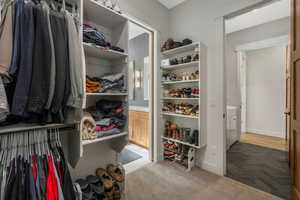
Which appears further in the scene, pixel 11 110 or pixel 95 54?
pixel 95 54

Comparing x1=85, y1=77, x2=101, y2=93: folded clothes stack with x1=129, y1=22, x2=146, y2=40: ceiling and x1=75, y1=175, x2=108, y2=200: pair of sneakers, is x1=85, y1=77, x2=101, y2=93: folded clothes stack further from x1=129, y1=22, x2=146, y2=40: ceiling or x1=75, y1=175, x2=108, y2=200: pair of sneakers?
x1=129, y1=22, x2=146, y2=40: ceiling

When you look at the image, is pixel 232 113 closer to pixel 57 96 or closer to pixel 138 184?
pixel 138 184

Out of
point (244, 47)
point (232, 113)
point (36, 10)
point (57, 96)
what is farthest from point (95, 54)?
point (244, 47)

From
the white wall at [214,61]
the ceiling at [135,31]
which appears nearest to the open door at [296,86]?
the white wall at [214,61]

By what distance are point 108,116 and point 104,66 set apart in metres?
0.65

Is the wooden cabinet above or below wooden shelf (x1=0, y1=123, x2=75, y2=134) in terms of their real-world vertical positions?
below

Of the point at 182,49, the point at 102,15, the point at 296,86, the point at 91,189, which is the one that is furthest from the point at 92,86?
the point at 296,86

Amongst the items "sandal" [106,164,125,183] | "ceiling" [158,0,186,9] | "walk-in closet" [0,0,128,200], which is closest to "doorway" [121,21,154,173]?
"ceiling" [158,0,186,9]

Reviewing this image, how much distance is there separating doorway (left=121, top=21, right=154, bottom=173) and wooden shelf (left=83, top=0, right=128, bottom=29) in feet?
3.35

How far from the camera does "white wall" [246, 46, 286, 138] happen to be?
13.1 feet

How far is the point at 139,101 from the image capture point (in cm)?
375

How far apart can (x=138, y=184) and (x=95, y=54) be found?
69.0 inches

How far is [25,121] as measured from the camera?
3.39 ft

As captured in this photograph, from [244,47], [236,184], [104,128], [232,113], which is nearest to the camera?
[104,128]
